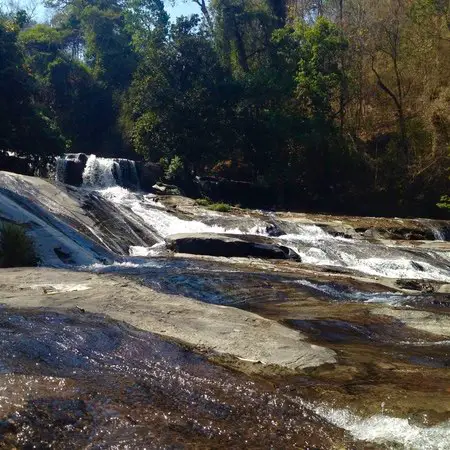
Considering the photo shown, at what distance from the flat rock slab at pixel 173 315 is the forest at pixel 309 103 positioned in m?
19.4

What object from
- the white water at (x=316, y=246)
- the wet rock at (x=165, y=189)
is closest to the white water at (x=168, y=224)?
the white water at (x=316, y=246)

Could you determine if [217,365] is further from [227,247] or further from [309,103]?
[309,103]

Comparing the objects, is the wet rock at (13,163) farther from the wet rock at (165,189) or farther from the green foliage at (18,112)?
the wet rock at (165,189)

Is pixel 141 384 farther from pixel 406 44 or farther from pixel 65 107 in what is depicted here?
pixel 65 107

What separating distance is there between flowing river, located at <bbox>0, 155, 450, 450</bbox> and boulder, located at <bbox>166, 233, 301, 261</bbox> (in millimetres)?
2434

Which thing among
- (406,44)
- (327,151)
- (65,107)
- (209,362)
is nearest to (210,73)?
(327,151)

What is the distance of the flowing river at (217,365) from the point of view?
3.57 meters

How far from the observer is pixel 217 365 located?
16.2ft

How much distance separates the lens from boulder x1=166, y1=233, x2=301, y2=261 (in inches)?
580

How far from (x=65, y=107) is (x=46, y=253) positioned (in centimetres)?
2858

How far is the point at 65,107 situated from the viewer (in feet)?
124

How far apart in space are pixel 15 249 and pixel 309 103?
21.1 meters

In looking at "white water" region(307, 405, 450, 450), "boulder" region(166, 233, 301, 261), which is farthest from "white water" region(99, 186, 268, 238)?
"white water" region(307, 405, 450, 450)

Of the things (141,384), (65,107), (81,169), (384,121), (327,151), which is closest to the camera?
(141,384)
